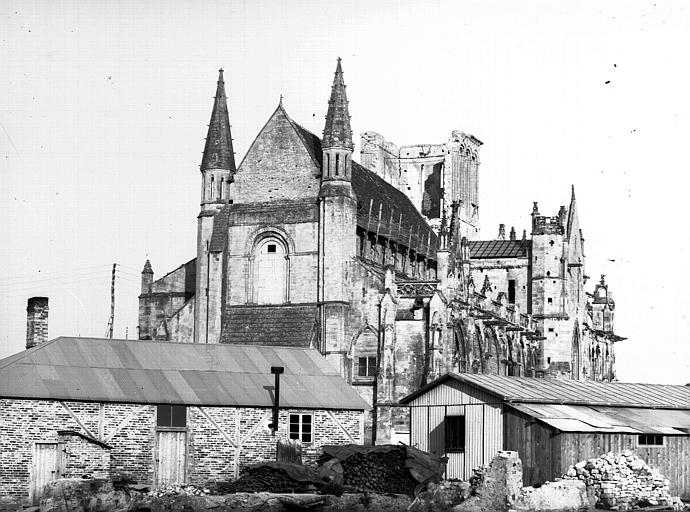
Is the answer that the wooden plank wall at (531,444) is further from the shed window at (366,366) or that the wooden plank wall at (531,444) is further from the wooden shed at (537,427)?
the shed window at (366,366)

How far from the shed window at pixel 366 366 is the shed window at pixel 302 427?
17393mm

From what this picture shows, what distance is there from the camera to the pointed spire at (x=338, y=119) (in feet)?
209

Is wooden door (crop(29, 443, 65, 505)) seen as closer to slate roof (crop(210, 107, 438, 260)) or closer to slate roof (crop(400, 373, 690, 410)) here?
slate roof (crop(400, 373, 690, 410))

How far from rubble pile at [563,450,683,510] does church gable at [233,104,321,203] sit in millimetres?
28506

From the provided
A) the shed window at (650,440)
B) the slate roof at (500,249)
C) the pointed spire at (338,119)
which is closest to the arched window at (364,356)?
the pointed spire at (338,119)

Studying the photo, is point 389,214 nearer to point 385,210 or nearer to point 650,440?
point 385,210

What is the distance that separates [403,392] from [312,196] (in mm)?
10578

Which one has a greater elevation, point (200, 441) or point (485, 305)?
point (485, 305)

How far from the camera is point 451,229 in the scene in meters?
71.1

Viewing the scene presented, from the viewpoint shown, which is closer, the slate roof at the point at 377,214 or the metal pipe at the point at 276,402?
the metal pipe at the point at 276,402

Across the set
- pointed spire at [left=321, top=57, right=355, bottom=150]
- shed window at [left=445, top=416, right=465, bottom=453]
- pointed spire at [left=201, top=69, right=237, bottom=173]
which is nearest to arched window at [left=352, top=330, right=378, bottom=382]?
pointed spire at [left=321, top=57, right=355, bottom=150]

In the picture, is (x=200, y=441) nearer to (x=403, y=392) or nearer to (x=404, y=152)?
(x=403, y=392)

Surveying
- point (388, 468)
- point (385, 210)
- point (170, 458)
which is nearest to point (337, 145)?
point (385, 210)

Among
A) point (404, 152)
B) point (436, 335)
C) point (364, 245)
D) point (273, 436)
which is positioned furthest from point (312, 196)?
point (404, 152)
